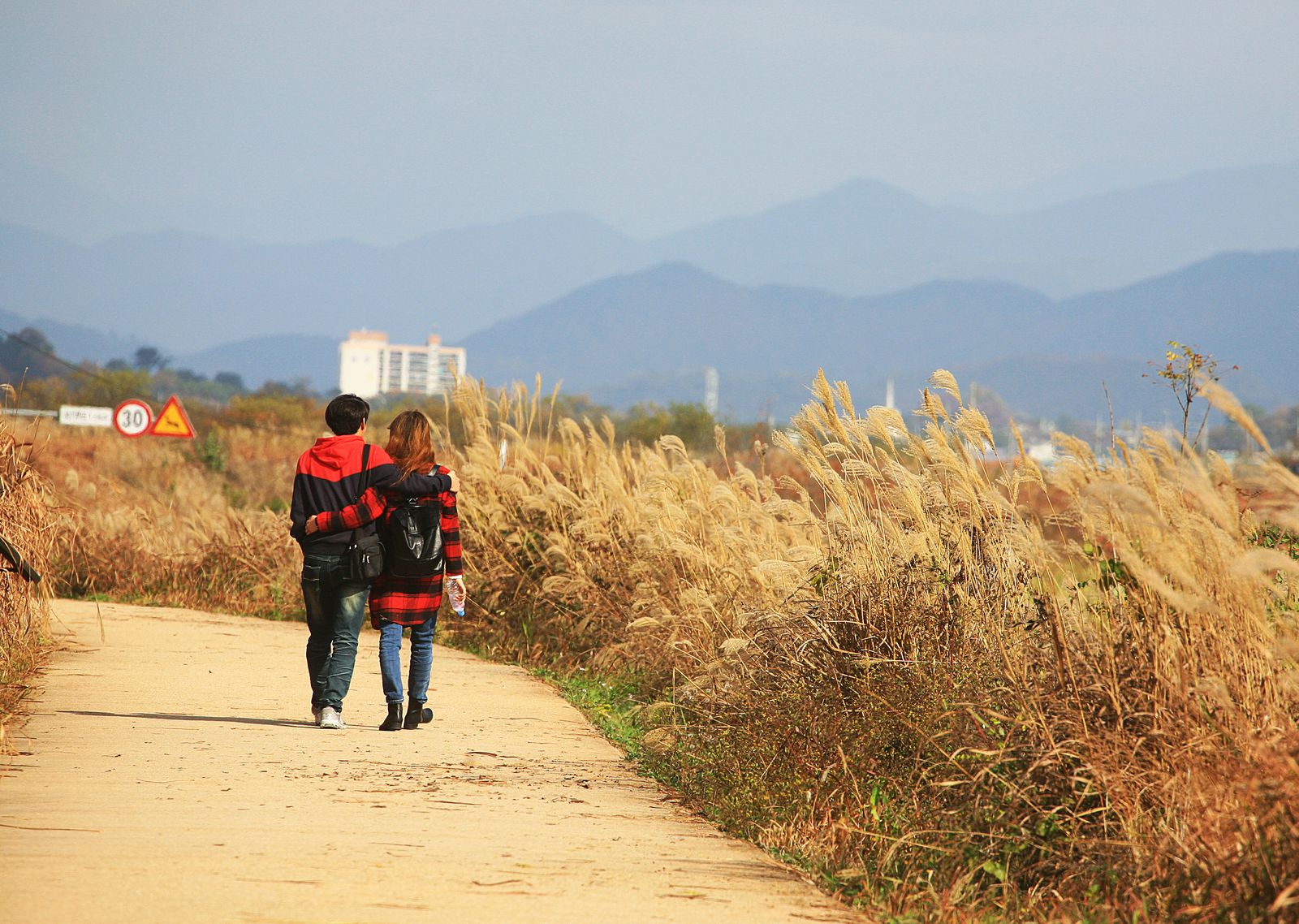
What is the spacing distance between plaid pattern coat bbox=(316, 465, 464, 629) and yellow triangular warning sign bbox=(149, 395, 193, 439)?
23779mm

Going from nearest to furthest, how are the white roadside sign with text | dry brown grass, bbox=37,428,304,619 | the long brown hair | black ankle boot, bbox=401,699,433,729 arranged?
1. black ankle boot, bbox=401,699,433,729
2. the long brown hair
3. dry brown grass, bbox=37,428,304,619
4. the white roadside sign with text

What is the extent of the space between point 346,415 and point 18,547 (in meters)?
2.37

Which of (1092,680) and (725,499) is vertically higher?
(725,499)

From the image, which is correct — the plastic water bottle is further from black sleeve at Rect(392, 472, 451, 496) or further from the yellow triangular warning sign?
the yellow triangular warning sign

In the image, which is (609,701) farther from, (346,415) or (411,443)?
(346,415)

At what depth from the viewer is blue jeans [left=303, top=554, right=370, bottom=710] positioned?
29.4 feet

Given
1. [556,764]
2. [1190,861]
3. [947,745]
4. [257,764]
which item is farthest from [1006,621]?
[257,764]

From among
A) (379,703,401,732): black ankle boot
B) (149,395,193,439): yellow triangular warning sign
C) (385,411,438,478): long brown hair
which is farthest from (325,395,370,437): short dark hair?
(149,395,193,439): yellow triangular warning sign

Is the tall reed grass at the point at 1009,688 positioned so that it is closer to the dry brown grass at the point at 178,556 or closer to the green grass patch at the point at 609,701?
the green grass patch at the point at 609,701

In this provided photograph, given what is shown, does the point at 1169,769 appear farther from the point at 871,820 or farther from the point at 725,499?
the point at 725,499

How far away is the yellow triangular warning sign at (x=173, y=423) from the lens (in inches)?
1253

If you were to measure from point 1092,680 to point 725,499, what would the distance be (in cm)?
479

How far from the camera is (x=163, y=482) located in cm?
3328

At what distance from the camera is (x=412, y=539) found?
9125 millimetres
